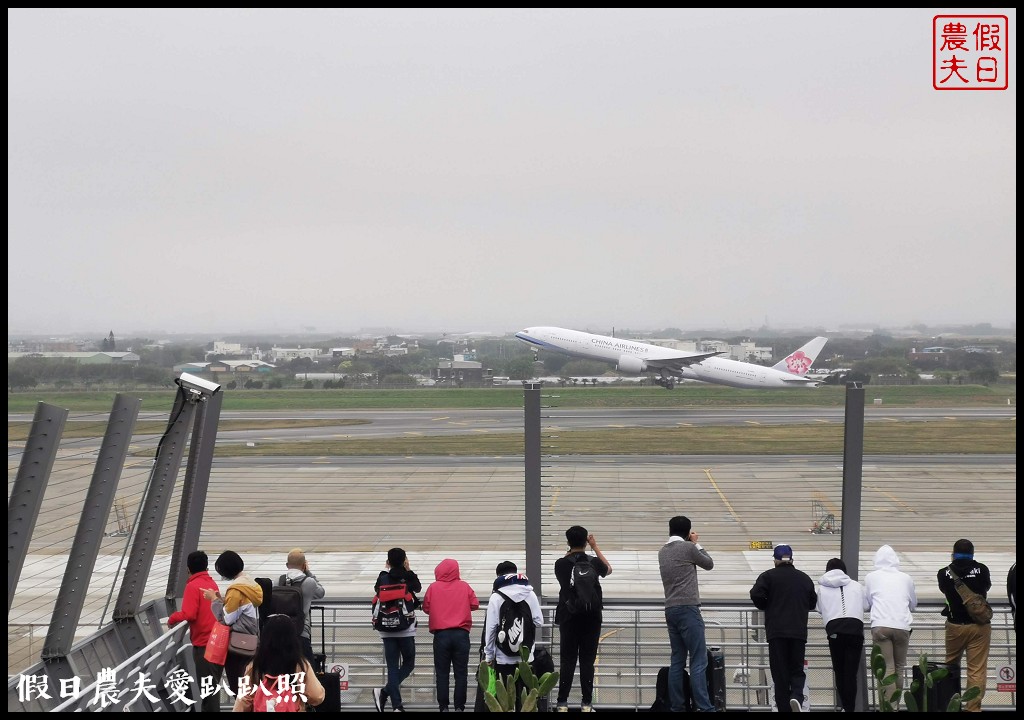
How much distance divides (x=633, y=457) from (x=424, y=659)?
12.0 feet

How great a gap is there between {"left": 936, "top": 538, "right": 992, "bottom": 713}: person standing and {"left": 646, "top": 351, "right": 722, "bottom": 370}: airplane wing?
57037 millimetres

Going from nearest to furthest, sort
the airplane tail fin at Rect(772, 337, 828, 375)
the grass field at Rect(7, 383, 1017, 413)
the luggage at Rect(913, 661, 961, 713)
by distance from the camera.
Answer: the luggage at Rect(913, 661, 961, 713) < the grass field at Rect(7, 383, 1017, 413) < the airplane tail fin at Rect(772, 337, 828, 375)

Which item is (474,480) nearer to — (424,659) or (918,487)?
(424,659)

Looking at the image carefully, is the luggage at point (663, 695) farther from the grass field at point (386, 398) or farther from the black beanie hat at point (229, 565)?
the grass field at point (386, 398)

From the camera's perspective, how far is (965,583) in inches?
263

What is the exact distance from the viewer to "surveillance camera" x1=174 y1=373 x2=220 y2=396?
6.96m

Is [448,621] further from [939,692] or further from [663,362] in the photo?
[663,362]

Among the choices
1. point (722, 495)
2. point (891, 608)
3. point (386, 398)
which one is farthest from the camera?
point (386, 398)

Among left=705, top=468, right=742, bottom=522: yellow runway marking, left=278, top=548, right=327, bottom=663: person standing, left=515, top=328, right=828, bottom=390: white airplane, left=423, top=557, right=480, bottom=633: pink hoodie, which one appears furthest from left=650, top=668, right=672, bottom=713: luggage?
left=515, top=328, right=828, bottom=390: white airplane

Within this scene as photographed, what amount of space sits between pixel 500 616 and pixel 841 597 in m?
2.51

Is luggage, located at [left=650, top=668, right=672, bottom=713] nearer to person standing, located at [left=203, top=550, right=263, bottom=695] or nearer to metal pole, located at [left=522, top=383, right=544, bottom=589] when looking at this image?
metal pole, located at [left=522, top=383, right=544, bottom=589]

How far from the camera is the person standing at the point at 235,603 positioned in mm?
5879

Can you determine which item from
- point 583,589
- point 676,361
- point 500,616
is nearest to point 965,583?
point 583,589

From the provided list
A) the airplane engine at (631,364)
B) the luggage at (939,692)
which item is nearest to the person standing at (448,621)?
the luggage at (939,692)
